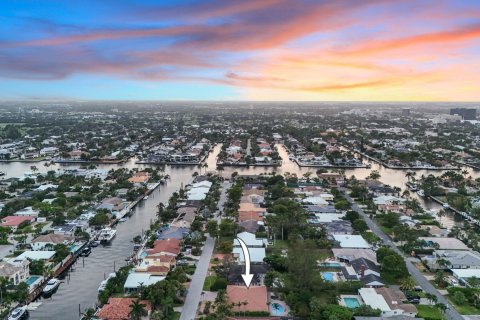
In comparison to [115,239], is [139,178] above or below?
above

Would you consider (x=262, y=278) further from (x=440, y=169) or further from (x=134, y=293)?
(x=440, y=169)

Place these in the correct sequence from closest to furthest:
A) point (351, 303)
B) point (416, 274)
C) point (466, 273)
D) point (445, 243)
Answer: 1. point (351, 303)
2. point (466, 273)
3. point (416, 274)
4. point (445, 243)

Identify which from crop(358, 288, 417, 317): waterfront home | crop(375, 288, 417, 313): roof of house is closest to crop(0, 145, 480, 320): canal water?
crop(358, 288, 417, 317): waterfront home

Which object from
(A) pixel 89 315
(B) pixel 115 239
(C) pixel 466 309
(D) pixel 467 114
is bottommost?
(B) pixel 115 239

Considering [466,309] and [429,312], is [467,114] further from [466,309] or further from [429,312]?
[429,312]

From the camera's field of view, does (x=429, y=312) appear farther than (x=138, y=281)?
No

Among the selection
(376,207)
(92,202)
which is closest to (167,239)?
(92,202)

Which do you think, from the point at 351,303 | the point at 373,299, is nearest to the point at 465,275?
the point at 373,299
